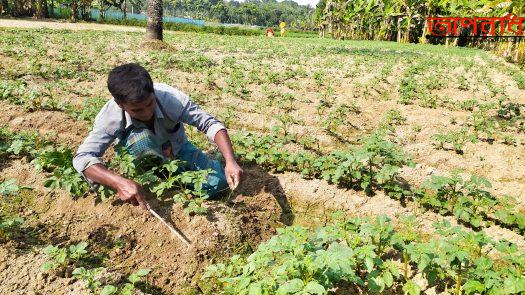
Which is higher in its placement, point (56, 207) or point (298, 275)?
point (298, 275)

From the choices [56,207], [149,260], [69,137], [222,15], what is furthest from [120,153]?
[222,15]

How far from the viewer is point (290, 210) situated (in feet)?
13.6

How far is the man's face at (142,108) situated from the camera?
305 centimetres

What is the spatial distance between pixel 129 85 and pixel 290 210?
2.12m

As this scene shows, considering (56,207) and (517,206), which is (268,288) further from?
(517,206)

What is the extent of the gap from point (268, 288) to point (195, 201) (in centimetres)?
154

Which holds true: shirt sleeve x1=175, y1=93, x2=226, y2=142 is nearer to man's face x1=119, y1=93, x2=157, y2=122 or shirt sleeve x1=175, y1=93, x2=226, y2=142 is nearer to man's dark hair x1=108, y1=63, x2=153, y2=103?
man's face x1=119, y1=93, x2=157, y2=122

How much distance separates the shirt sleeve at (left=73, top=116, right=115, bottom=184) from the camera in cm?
313

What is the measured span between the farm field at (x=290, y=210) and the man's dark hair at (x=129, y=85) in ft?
2.45

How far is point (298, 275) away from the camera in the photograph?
2.24 m

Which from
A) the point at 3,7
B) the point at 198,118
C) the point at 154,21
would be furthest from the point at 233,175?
the point at 3,7

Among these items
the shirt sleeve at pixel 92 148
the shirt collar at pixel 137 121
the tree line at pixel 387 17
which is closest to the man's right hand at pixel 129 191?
the shirt sleeve at pixel 92 148

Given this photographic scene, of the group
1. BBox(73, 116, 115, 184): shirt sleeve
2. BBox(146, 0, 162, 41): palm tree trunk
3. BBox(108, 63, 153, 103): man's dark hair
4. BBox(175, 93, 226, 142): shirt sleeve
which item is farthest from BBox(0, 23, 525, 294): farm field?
BBox(146, 0, 162, 41): palm tree trunk

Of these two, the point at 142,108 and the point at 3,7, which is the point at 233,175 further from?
the point at 3,7
